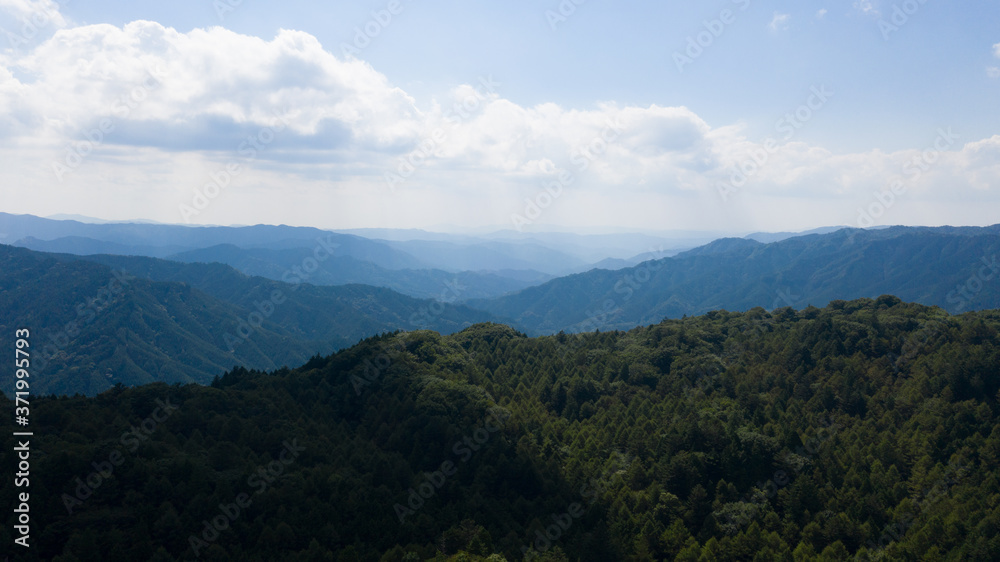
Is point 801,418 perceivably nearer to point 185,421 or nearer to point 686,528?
point 686,528

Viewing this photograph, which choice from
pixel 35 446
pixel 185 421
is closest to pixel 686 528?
pixel 185 421

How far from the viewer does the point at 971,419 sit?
7238cm

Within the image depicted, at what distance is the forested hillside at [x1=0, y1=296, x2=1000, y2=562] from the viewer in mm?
51625

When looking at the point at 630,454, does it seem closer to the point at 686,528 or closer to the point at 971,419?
the point at 686,528

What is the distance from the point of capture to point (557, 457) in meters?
77.3

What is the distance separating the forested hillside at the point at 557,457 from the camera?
2032 inches

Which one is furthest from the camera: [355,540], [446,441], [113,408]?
[446,441]

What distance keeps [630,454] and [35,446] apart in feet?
239

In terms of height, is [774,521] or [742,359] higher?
[742,359]

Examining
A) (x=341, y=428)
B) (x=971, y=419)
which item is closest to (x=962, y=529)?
(x=971, y=419)

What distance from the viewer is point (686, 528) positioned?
2442 inches

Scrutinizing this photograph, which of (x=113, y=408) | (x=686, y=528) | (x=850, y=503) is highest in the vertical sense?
(x=113, y=408)

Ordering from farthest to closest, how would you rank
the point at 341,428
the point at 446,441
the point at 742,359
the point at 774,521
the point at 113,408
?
the point at 742,359 → the point at 341,428 → the point at 446,441 → the point at 113,408 → the point at 774,521

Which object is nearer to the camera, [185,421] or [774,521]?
[774,521]
